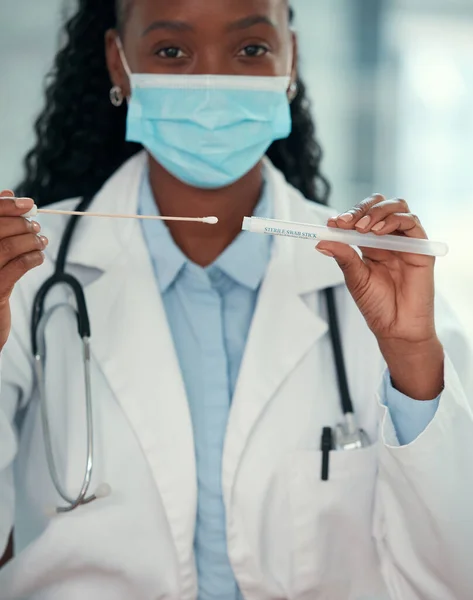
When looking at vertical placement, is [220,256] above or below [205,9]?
below

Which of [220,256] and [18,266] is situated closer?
[18,266]

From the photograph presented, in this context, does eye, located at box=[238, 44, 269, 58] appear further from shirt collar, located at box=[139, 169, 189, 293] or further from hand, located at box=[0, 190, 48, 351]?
hand, located at box=[0, 190, 48, 351]

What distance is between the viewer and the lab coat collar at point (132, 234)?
1.46 meters

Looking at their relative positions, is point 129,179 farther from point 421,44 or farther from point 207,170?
point 421,44

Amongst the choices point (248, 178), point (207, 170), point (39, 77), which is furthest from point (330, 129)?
point (207, 170)

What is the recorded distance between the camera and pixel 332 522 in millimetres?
1370

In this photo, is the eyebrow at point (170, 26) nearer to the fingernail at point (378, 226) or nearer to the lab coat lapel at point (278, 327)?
the lab coat lapel at point (278, 327)

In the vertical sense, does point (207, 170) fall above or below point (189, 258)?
above

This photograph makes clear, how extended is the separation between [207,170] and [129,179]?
230mm

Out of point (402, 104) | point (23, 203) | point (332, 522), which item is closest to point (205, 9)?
point (23, 203)

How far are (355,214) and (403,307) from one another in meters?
0.17

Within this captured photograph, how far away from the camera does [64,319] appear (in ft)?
4.61

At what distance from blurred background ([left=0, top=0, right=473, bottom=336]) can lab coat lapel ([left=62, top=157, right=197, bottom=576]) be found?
1.10 metres

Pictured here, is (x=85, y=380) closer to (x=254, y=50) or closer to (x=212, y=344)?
(x=212, y=344)
